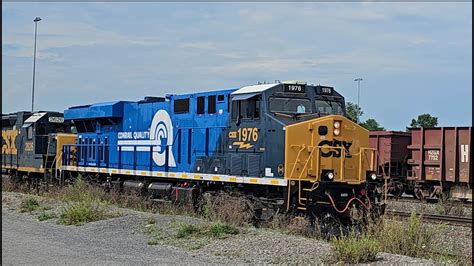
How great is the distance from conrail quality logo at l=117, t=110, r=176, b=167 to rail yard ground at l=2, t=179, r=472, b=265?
2.94m

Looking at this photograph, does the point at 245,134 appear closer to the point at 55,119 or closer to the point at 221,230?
the point at 221,230

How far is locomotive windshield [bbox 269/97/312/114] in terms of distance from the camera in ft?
49.6

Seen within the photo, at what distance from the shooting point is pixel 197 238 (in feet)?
40.9

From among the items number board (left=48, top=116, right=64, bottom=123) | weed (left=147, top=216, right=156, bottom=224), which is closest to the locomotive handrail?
number board (left=48, top=116, right=64, bottom=123)

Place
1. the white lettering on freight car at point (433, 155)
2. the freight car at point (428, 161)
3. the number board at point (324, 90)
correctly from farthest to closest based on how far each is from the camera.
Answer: the white lettering on freight car at point (433, 155)
the freight car at point (428, 161)
the number board at point (324, 90)

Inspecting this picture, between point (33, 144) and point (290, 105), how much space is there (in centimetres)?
1509

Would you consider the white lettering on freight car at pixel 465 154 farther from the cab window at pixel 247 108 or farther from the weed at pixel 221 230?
the weed at pixel 221 230

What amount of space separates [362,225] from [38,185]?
53.0 ft

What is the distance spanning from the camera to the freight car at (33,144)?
2591cm

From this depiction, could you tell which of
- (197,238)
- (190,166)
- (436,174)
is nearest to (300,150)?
(197,238)

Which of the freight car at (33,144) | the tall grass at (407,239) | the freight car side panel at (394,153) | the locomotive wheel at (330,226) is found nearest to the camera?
the tall grass at (407,239)

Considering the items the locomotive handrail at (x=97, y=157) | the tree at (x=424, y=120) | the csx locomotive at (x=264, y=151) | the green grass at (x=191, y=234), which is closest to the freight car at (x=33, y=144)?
the locomotive handrail at (x=97, y=157)

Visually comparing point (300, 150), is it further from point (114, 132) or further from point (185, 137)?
point (114, 132)

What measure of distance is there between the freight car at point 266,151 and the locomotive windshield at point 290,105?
24mm
